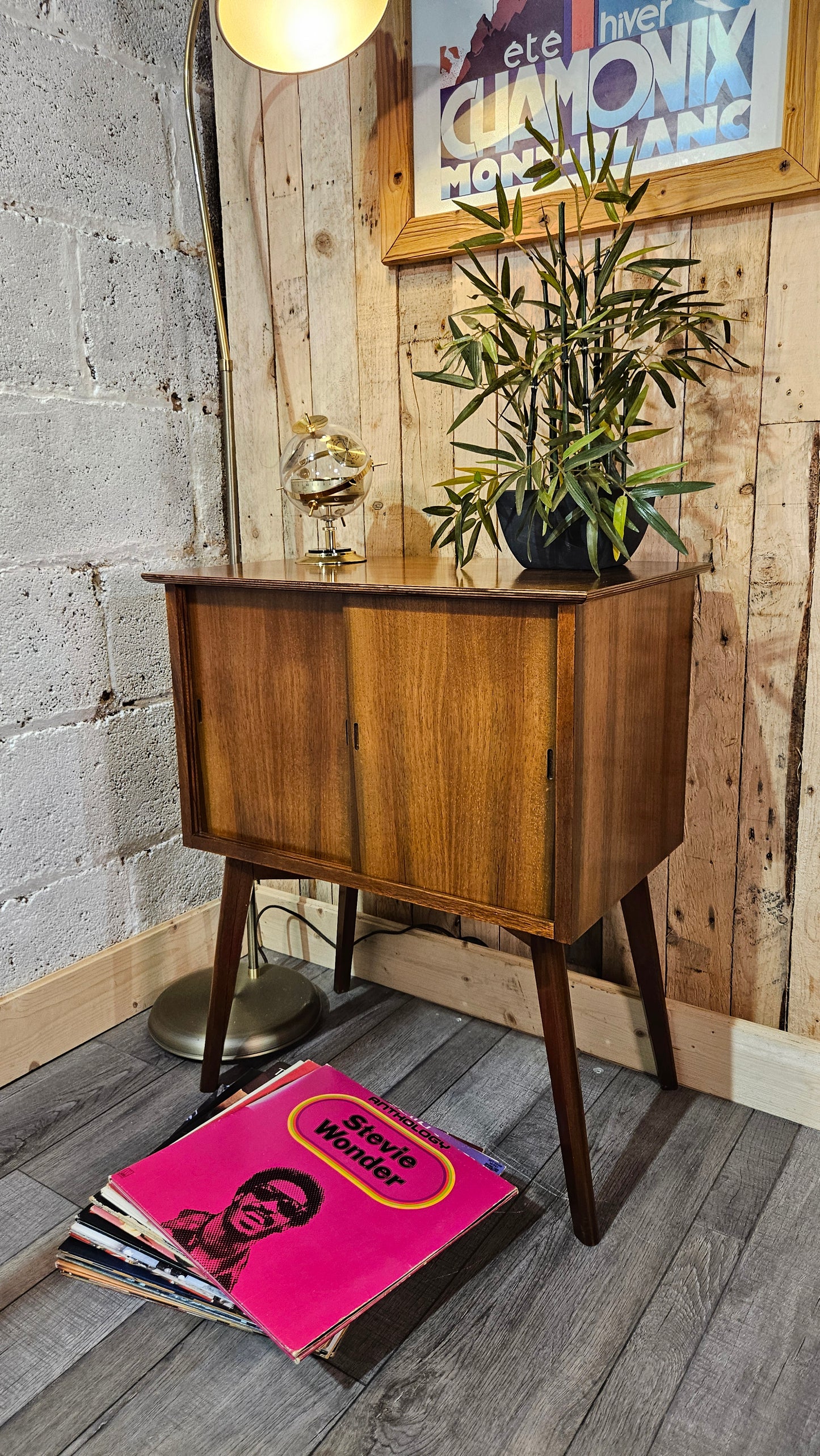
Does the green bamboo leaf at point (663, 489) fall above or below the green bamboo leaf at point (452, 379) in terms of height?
below

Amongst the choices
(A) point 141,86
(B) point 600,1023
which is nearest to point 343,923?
(B) point 600,1023

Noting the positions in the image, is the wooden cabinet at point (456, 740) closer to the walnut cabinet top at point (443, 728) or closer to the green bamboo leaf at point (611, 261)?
the walnut cabinet top at point (443, 728)

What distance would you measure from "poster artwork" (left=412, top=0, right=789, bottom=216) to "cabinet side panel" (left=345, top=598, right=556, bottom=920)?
0.75m

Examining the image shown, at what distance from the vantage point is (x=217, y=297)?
1.69 m

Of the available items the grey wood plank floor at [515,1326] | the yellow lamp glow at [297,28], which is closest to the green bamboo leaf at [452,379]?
the yellow lamp glow at [297,28]

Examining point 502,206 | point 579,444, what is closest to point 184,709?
point 579,444

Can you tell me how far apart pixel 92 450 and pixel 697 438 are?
3.33 ft

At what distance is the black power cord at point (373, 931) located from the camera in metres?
1.82

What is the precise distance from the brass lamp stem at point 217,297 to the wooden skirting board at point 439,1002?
774mm

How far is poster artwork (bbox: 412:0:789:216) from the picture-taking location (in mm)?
1277

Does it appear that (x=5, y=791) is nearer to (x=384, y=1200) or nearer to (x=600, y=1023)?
(x=384, y=1200)

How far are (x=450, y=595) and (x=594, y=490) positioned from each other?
0.21m

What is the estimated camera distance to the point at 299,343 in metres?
1.84

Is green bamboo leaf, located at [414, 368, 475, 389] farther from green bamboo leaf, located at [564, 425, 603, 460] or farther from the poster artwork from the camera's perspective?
the poster artwork
